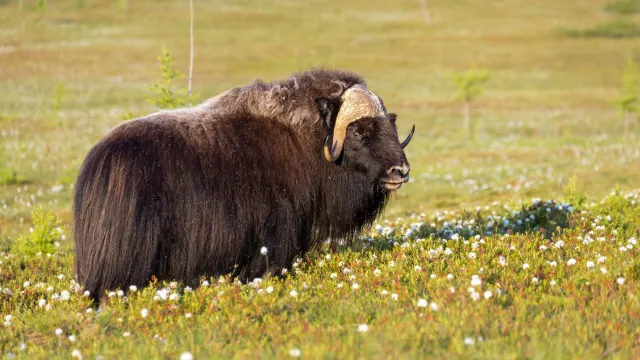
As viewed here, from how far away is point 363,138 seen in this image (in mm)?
7977

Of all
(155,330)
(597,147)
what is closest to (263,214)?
(155,330)

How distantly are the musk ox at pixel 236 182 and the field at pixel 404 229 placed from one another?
0.38m

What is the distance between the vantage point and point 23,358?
5246mm

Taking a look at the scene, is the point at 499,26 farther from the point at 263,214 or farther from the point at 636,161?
the point at 263,214

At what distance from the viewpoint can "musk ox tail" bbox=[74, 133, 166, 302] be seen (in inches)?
277

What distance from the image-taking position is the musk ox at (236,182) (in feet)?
23.4

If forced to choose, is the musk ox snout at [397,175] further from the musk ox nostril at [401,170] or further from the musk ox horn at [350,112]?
the musk ox horn at [350,112]

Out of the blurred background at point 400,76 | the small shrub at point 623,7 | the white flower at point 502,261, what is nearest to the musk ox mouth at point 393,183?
the white flower at point 502,261

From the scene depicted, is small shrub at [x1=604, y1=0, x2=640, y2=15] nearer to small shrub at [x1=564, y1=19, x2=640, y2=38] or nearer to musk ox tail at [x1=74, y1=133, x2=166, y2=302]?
small shrub at [x1=564, y1=19, x2=640, y2=38]

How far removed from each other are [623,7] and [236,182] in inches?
4249

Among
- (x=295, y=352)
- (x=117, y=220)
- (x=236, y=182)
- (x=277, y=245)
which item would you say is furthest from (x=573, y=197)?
(x=295, y=352)

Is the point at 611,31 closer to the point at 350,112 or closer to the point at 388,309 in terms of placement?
the point at 350,112

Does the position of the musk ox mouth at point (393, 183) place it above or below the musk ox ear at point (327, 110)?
below

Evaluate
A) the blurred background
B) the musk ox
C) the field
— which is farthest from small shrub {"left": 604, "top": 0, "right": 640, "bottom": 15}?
the musk ox
